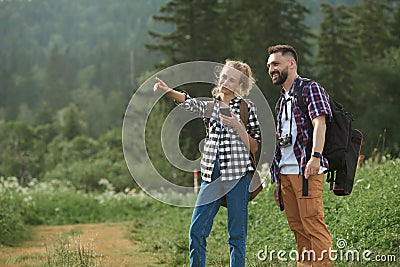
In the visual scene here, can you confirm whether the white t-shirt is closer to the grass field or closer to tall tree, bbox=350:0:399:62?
the grass field

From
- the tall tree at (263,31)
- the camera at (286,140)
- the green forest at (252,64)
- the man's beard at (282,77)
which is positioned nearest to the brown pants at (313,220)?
the camera at (286,140)

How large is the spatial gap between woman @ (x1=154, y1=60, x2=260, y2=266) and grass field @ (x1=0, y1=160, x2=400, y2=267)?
0.97 metres

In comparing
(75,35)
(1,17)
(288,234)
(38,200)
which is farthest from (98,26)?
(288,234)

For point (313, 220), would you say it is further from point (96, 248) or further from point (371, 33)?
point (371, 33)

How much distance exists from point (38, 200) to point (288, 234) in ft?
27.3

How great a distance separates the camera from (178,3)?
30047mm

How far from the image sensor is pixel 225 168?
510cm

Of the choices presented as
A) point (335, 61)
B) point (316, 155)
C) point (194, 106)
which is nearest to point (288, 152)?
point (316, 155)

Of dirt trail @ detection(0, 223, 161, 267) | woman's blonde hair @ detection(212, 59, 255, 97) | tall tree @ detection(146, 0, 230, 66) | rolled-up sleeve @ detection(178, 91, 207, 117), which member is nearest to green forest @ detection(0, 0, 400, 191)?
tall tree @ detection(146, 0, 230, 66)

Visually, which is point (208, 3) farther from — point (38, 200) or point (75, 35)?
point (75, 35)

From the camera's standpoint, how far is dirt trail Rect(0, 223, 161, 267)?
737 cm

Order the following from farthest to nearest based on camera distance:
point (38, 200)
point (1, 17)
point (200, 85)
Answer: point (1, 17)
point (200, 85)
point (38, 200)

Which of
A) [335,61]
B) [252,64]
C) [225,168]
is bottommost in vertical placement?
[225,168]

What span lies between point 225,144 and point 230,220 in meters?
0.59
